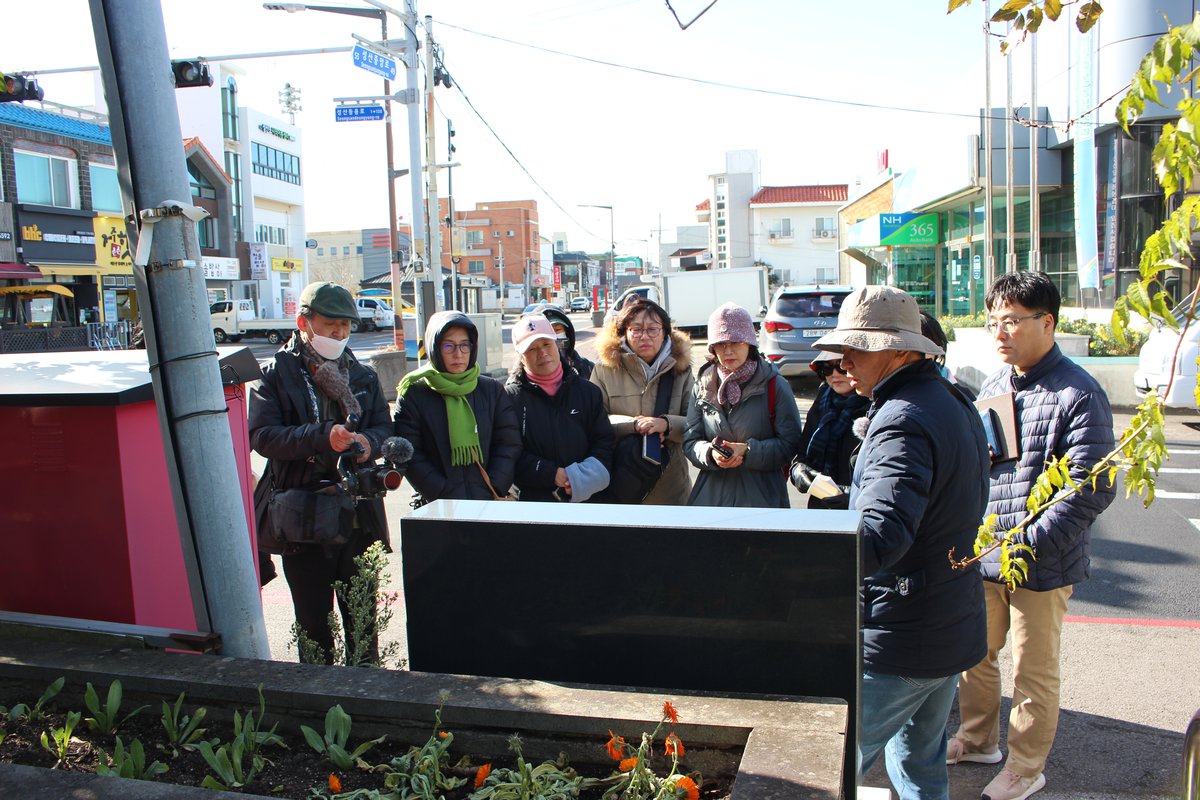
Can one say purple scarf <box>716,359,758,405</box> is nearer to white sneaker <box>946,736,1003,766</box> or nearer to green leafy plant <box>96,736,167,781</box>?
white sneaker <box>946,736,1003,766</box>

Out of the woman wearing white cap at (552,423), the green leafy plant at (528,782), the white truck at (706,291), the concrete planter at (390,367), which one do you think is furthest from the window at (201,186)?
the green leafy plant at (528,782)

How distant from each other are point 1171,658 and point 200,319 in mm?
4988

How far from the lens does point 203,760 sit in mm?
2441

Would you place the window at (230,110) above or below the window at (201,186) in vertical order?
above

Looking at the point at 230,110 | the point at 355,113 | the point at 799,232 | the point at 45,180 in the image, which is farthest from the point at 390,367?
the point at 799,232

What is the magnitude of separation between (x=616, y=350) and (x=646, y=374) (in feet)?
0.68

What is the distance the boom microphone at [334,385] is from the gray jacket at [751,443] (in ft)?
5.35

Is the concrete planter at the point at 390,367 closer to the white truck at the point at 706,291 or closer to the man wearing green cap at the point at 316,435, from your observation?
the man wearing green cap at the point at 316,435

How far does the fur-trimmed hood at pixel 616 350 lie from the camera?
5207 mm

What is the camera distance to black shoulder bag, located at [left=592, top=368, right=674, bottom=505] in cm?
488

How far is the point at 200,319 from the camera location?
291 cm

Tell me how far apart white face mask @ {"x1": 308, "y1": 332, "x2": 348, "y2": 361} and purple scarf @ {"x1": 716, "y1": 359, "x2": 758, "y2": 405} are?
1.83 meters

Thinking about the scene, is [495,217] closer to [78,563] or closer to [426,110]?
[426,110]

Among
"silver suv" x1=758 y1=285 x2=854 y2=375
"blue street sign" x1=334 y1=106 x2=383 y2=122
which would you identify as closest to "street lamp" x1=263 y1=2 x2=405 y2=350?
"blue street sign" x1=334 y1=106 x2=383 y2=122
